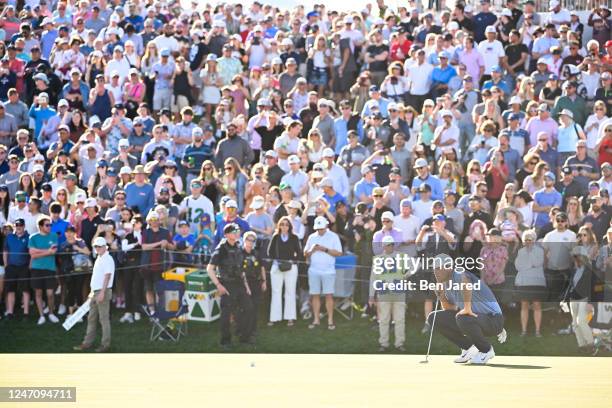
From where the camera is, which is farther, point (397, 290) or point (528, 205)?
point (528, 205)

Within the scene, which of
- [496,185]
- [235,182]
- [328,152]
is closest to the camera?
[496,185]

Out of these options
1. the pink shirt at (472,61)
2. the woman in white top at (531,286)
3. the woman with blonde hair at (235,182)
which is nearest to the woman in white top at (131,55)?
the woman with blonde hair at (235,182)

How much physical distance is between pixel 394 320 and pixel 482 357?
271 cm

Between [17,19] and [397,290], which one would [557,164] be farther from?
[17,19]

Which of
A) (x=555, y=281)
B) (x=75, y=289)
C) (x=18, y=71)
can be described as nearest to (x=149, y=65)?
(x=18, y=71)

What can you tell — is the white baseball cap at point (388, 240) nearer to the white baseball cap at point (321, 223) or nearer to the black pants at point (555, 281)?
the white baseball cap at point (321, 223)

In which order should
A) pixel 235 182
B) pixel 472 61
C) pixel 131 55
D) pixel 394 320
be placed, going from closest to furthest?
pixel 394 320
pixel 235 182
pixel 472 61
pixel 131 55

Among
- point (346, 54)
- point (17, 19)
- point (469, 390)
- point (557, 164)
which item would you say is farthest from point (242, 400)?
point (17, 19)

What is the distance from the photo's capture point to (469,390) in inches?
526

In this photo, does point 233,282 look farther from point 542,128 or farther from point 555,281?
point 542,128

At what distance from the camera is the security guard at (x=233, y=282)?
18453 millimetres

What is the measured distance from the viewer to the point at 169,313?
61.8ft

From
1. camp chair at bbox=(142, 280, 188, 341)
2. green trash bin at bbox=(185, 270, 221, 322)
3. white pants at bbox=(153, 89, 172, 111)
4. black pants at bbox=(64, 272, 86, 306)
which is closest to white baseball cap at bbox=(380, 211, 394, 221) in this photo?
green trash bin at bbox=(185, 270, 221, 322)

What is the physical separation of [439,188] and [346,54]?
5458 millimetres
